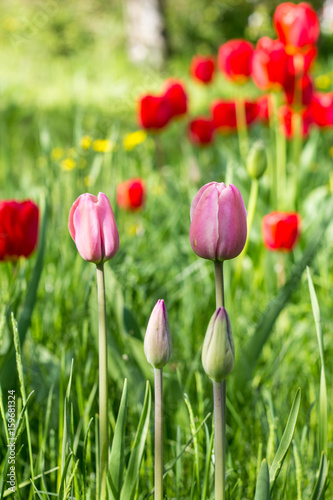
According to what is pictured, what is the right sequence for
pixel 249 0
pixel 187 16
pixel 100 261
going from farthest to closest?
pixel 187 16, pixel 249 0, pixel 100 261

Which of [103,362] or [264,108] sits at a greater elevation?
[264,108]

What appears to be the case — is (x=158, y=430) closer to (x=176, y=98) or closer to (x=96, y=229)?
(x=96, y=229)

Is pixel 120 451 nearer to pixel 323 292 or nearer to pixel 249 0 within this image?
pixel 323 292

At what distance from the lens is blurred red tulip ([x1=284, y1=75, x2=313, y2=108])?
4.72 ft

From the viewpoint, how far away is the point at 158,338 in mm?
451

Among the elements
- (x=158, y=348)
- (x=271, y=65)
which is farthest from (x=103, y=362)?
(x=271, y=65)

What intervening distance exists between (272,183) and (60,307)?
78cm

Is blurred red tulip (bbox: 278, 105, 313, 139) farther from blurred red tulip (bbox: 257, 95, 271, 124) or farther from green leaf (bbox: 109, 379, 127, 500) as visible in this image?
green leaf (bbox: 109, 379, 127, 500)

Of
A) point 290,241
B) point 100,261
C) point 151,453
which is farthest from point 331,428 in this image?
point 100,261

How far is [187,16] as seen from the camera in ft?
23.5

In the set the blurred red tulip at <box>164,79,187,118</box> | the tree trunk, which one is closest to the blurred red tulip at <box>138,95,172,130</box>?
the blurred red tulip at <box>164,79,187,118</box>

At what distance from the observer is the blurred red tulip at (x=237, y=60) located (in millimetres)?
1611

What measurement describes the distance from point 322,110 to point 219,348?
4.72ft

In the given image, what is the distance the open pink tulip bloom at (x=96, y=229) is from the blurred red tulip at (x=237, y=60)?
4.14 ft
